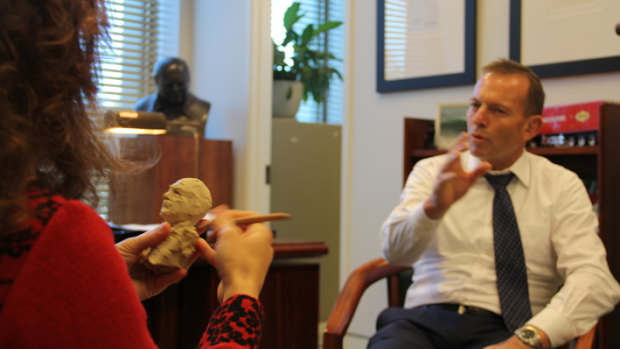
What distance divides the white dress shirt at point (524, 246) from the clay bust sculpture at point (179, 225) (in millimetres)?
1029

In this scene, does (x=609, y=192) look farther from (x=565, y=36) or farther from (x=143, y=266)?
(x=143, y=266)

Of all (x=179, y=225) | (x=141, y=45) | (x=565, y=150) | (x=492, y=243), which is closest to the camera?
(x=179, y=225)

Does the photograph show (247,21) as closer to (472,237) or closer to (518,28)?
(518,28)

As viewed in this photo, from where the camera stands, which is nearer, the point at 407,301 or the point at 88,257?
the point at 88,257

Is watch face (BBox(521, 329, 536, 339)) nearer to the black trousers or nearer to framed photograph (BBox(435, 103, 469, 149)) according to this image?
the black trousers

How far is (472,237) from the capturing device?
6.64 ft

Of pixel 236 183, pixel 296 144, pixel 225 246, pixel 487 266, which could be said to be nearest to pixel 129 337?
pixel 225 246

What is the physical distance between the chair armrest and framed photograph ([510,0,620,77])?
1.09 metres

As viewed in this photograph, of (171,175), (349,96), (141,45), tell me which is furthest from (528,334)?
(141,45)

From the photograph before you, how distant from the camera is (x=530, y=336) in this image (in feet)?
5.62

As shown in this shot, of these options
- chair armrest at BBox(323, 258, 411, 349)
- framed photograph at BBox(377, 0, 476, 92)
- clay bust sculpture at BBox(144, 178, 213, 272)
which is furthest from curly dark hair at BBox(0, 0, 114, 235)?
framed photograph at BBox(377, 0, 476, 92)

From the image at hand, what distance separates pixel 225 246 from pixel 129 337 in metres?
0.25

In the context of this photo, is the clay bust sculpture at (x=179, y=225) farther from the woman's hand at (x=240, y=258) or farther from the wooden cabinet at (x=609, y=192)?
the wooden cabinet at (x=609, y=192)

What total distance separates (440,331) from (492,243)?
0.32 meters
